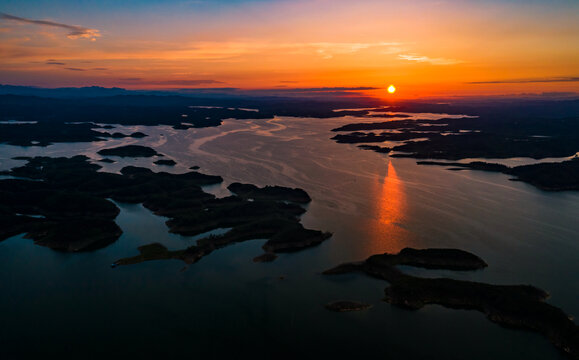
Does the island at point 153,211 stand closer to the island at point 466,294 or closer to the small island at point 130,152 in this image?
the island at point 466,294

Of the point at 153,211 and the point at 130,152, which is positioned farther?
the point at 130,152

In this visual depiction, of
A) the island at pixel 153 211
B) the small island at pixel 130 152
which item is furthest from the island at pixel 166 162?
the island at pixel 153 211

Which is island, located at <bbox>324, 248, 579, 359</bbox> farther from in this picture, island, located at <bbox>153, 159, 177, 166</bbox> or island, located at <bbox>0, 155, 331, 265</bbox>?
island, located at <bbox>153, 159, 177, 166</bbox>

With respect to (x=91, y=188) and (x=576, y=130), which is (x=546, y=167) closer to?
(x=91, y=188)

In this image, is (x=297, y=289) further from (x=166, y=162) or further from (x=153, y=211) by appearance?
(x=166, y=162)

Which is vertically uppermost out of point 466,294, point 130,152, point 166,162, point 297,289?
point 130,152

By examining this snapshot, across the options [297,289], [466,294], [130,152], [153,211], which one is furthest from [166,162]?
[466,294]

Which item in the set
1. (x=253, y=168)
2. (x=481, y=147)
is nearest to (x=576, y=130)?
(x=481, y=147)

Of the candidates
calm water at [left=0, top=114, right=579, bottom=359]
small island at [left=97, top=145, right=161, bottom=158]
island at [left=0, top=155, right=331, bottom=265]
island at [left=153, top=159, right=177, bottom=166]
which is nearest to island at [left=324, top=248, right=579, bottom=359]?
calm water at [left=0, top=114, right=579, bottom=359]
